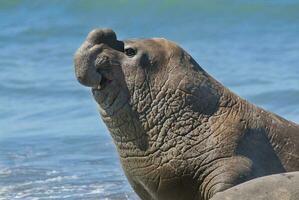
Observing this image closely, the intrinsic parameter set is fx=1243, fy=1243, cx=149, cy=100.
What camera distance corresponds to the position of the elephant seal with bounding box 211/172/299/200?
5.82 m

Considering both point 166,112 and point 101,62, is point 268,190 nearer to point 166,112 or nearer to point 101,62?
point 166,112

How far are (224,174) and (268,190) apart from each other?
1061 mm

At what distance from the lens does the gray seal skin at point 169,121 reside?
23.1 feet

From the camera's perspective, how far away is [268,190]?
5.88m

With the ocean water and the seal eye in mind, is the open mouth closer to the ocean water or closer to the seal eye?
the seal eye

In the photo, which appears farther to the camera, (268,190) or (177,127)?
(177,127)

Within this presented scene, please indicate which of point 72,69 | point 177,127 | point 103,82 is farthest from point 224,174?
point 72,69

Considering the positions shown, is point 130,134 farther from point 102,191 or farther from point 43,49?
point 43,49

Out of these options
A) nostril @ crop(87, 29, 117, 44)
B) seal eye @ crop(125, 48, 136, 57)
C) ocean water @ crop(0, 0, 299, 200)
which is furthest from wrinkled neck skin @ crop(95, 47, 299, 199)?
ocean water @ crop(0, 0, 299, 200)

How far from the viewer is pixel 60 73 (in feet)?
60.5

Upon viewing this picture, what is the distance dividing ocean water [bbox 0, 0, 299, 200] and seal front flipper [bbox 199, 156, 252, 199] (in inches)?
118

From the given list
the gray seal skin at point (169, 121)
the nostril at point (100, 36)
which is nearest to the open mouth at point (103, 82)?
the gray seal skin at point (169, 121)

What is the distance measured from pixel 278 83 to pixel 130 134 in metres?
9.12

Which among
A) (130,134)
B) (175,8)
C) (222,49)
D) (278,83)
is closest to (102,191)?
(130,134)
